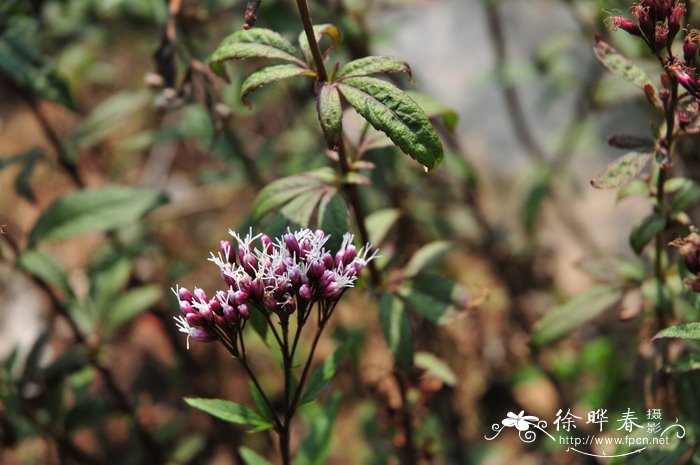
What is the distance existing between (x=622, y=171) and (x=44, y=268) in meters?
1.97

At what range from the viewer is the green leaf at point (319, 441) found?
2156 millimetres

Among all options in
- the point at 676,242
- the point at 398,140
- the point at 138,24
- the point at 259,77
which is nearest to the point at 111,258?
the point at 138,24

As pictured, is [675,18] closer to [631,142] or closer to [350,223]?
[631,142]

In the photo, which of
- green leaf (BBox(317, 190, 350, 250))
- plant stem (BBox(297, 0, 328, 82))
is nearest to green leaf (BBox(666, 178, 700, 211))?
green leaf (BBox(317, 190, 350, 250))

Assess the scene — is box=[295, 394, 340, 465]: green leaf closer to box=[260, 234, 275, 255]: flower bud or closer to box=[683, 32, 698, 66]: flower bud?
box=[260, 234, 275, 255]: flower bud

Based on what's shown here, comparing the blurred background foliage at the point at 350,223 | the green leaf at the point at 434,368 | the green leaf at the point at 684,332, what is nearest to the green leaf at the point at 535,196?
the blurred background foliage at the point at 350,223

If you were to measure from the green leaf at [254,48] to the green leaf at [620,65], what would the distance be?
858 millimetres

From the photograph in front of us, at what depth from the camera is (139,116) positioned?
5.07 metres

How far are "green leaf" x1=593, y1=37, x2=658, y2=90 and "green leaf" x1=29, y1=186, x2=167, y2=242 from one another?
1634mm

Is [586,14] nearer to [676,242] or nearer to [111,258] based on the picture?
[676,242]

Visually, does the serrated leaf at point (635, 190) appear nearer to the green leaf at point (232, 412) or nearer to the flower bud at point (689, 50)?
the flower bud at point (689, 50)

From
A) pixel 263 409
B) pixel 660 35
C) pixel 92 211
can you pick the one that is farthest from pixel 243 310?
pixel 92 211

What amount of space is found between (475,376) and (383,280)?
5.82ft

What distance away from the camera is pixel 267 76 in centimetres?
172
